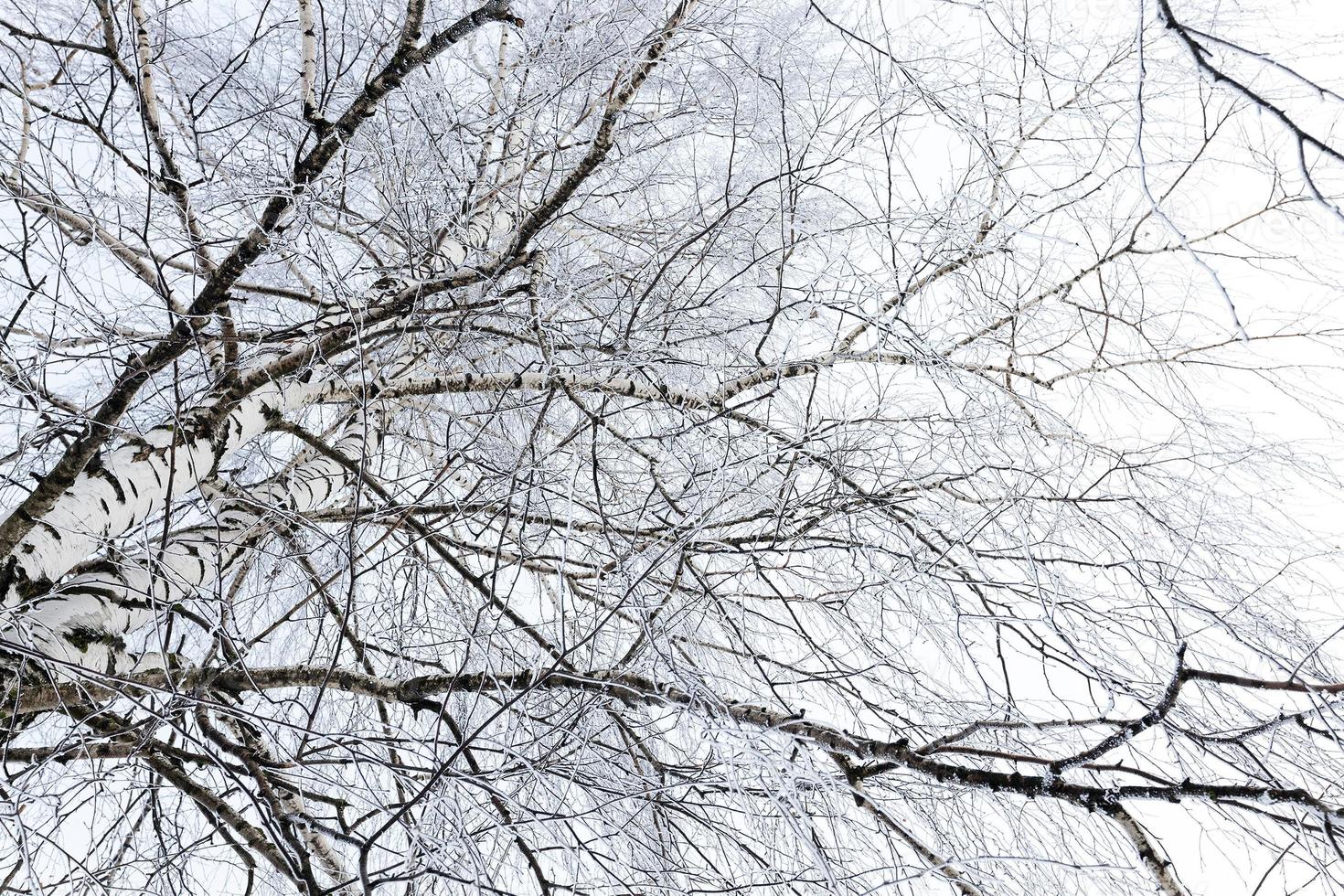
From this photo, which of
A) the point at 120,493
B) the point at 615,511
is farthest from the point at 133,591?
the point at 615,511

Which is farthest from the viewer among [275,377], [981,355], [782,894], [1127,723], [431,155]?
[981,355]

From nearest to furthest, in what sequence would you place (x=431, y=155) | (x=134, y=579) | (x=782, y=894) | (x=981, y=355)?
(x=782, y=894)
(x=134, y=579)
(x=431, y=155)
(x=981, y=355)

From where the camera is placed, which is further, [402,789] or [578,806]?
[578,806]

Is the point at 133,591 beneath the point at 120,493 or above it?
beneath

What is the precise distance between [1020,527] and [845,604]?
44cm

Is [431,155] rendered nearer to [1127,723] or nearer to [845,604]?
[845,604]

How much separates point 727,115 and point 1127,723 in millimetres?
1939

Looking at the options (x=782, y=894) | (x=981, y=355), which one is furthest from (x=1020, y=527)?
(x=782, y=894)

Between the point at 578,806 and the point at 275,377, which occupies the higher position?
the point at 275,377

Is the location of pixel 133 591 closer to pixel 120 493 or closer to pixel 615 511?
pixel 120 493

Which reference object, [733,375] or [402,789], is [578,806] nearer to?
[402,789]

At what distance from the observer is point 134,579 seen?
1588 mm

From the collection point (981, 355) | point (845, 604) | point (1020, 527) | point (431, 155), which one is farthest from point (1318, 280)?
point (431, 155)

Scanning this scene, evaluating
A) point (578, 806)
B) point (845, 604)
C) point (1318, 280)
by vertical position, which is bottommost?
point (578, 806)
